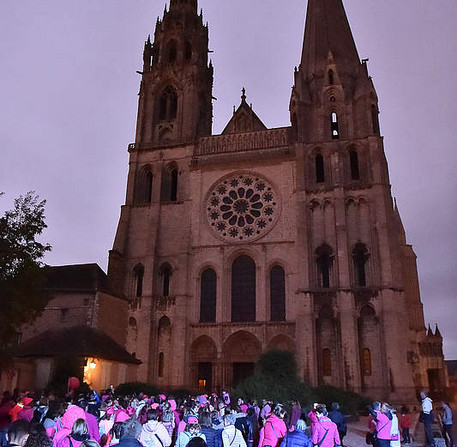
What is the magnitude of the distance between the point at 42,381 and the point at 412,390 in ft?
65.9

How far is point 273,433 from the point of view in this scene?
6.73m

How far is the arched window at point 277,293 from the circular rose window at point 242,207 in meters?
2.85

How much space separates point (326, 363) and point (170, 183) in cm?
1747

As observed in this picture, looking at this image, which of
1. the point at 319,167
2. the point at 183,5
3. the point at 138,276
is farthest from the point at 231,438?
the point at 183,5

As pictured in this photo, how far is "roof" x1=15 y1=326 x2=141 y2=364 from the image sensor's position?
844 inches

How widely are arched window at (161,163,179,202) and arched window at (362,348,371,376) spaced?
17250 mm

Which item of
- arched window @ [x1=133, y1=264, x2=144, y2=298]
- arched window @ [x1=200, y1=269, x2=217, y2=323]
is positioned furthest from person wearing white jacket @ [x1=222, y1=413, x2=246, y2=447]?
arched window @ [x1=133, y1=264, x2=144, y2=298]

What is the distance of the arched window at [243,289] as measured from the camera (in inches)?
1273

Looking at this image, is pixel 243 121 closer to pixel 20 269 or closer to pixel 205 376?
pixel 205 376

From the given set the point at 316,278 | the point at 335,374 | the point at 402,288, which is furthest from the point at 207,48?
the point at 335,374

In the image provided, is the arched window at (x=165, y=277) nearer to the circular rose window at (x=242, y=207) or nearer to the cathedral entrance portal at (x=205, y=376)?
the circular rose window at (x=242, y=207)

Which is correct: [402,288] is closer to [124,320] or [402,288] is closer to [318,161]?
[318,161]

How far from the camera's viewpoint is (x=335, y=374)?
29.2m

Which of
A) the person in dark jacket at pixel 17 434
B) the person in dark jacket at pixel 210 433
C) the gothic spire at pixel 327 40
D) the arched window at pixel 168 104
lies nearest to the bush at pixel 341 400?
the person in dark jacket at pixel 210 433
